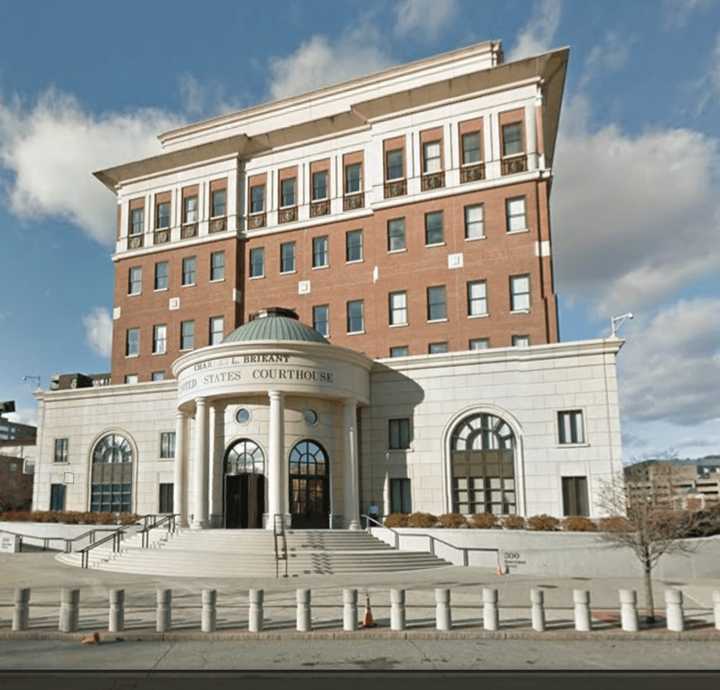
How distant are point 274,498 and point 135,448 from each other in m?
13.7

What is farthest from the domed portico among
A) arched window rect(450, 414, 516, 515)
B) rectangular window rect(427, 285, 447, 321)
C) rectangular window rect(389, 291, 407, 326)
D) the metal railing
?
rectangular window rect(427, 285, 447, 321)

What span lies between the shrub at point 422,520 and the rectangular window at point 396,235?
52.0 feet

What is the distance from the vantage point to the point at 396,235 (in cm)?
4188

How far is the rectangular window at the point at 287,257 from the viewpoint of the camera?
4531 cm

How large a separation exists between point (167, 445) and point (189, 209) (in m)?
16.7

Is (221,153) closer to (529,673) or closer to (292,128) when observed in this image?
(292,128)

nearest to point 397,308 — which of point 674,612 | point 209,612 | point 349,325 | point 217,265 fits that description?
point 349,325

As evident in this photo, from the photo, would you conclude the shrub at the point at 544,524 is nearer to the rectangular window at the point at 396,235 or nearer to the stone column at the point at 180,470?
the stone column at the point at 180,470

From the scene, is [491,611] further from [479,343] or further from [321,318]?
[321,318]

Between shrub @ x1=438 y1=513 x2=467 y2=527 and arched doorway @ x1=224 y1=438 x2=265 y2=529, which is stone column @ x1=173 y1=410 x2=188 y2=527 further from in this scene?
shrub @ x1=438 y1=513 x2=467 y2=527

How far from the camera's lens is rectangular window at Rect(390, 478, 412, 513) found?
1404 inches

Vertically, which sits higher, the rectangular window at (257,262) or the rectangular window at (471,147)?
the rectangular window at (471,147)

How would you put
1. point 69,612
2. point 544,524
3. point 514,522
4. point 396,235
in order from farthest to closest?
point 396,235 < point 514,522 < point 544,524 < point 69,612

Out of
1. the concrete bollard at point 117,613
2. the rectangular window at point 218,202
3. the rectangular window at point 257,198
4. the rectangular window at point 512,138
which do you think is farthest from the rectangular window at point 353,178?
the concrete bollard at point 117,613
